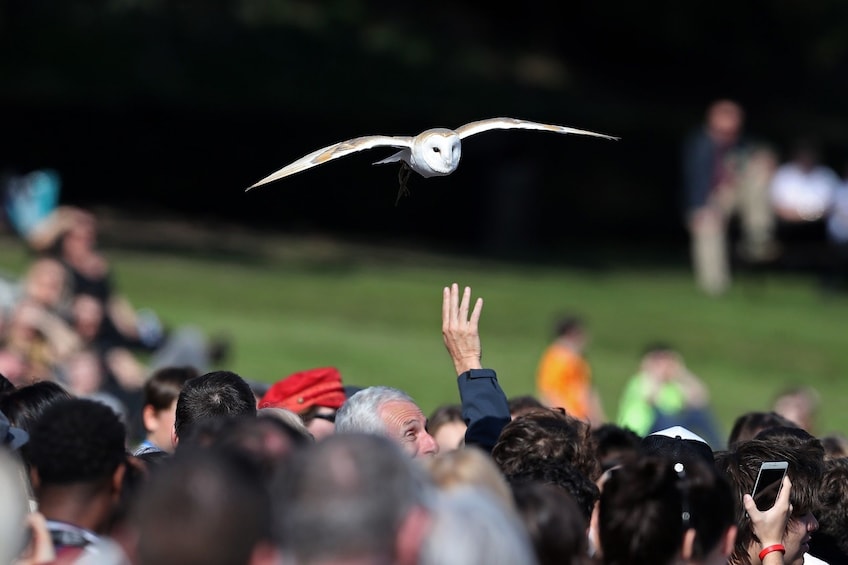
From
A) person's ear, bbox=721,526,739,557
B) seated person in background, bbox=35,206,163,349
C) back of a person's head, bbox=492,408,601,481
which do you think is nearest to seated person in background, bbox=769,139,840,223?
seated person in background, bbox=35,206,163,349

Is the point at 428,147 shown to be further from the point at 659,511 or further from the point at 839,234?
the point at 839,234

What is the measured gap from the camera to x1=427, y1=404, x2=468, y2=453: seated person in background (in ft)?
21.2

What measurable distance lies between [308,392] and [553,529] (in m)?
2.42

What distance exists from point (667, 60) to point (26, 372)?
2348 cm

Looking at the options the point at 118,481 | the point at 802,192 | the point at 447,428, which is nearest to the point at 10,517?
the point at 118,481

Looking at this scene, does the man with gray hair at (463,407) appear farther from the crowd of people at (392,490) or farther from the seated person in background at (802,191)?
the seated person in background at (802,191)

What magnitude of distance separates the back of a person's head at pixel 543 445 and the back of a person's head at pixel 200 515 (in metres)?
1.58

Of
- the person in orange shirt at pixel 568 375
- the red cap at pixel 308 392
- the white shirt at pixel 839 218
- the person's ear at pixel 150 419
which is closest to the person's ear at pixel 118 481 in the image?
the red cap at pixel 308 392

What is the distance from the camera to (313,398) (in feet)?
19.5

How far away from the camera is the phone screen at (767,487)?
15.0ft

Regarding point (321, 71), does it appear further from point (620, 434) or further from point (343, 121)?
point (620, 434)

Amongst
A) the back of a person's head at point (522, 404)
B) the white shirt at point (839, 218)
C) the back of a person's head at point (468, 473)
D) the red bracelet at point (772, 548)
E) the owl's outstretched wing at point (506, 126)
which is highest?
the owl's outstretched wing at point (506, 126)

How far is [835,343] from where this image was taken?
16.8 m

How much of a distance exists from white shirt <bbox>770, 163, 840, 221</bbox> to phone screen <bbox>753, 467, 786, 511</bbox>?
1585 centimetres
